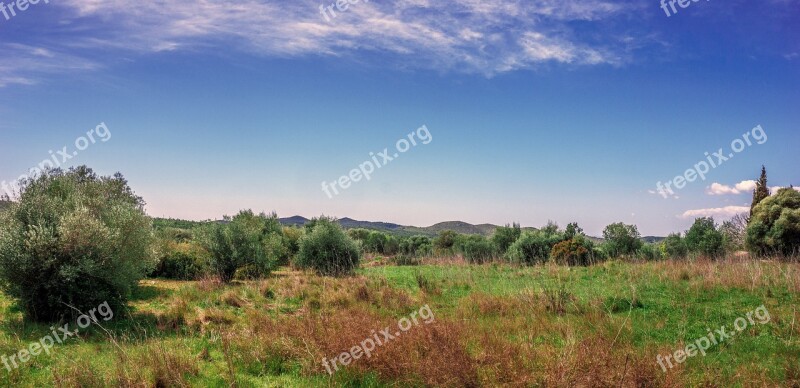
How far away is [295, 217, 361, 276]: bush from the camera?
2400cm

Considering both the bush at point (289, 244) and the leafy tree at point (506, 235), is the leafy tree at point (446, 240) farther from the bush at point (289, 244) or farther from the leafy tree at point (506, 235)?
the bush at point (289, 244)

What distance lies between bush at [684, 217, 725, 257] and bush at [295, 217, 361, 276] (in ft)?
74.6

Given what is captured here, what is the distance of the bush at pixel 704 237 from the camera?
101 feet

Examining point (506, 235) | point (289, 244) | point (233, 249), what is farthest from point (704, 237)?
point (233, 249)

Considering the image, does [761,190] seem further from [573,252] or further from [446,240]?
[446,240]

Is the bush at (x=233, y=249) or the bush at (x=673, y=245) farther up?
the bush at (x=233, y=249)

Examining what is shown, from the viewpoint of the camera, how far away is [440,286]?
698 inches

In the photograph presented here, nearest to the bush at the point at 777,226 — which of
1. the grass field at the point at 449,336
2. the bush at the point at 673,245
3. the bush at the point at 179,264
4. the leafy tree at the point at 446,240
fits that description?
the bush at the point at 673,245

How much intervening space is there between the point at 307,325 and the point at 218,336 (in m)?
2.25

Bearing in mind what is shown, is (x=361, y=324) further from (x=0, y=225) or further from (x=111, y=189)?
(x=111, y=189)

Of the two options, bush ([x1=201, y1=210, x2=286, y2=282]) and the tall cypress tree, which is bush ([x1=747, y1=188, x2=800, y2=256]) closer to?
the tall cypress tree
